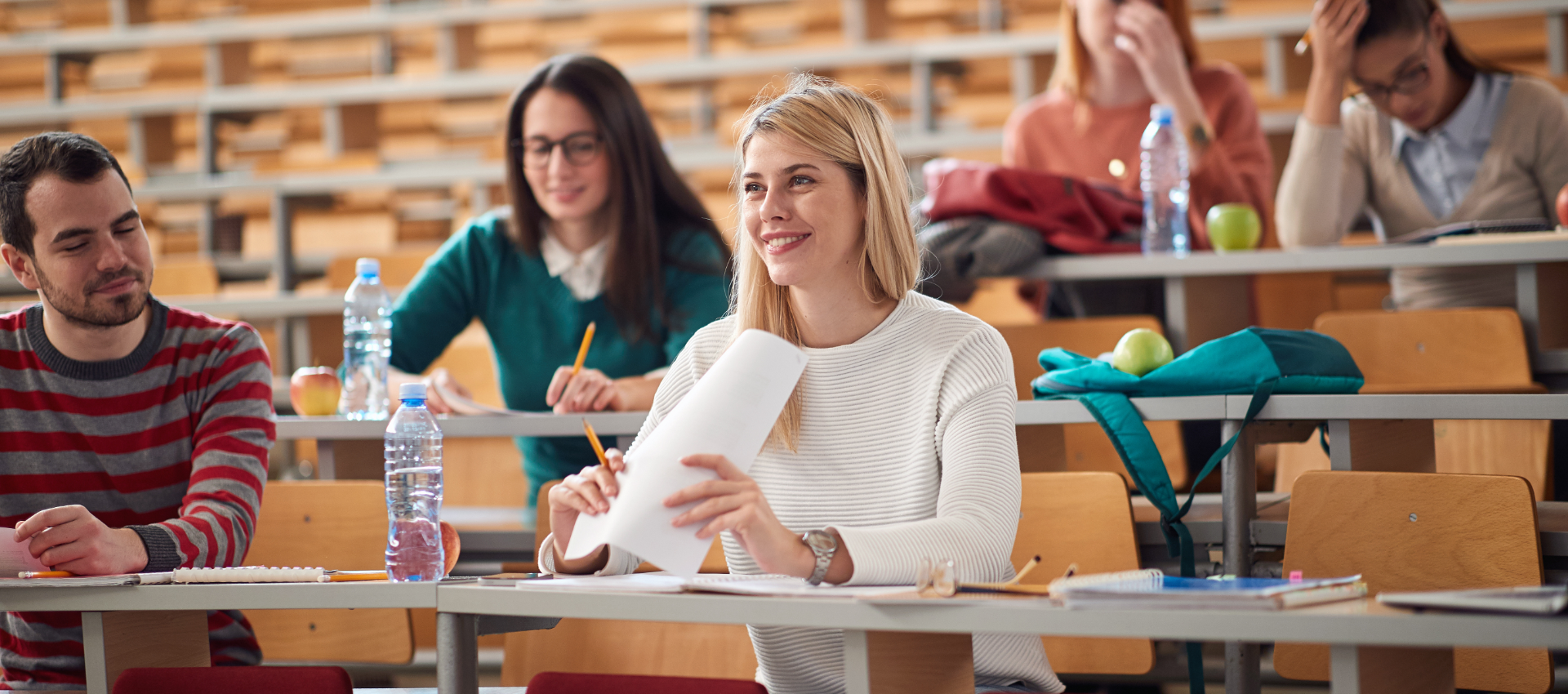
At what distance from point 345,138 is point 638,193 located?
2.84 metres

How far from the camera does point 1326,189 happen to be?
247 centimetres

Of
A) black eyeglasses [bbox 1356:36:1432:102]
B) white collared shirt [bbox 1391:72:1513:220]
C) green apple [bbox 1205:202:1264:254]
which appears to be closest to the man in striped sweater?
green apple [bbox 1205:202:1264:254]

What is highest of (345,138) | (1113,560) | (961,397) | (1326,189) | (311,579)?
(345,138)

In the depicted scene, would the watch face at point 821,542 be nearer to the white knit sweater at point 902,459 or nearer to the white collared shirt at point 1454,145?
the white knit sweater at point 902,459

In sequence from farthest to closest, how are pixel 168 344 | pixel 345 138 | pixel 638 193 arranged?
pixel 345 138 < pixel 638 193 < pixel 168 344

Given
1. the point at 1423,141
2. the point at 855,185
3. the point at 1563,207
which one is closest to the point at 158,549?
the point at 855,185

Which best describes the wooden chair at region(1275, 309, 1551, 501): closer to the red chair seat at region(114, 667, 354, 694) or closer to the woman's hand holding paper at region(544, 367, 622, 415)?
the woman's hand holding paper at region(544, 367, 622, 415)

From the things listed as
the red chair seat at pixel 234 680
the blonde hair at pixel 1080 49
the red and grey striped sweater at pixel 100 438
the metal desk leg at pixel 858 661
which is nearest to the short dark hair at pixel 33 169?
the red and grey striped sweater at pixel 100 438

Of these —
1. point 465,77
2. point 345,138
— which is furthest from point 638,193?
point 345,138

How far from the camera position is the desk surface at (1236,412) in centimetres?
162

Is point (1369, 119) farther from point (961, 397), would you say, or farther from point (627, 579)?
point (627, 579)

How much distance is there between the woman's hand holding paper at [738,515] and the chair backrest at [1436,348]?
118 cm

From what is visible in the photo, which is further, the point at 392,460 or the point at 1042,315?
the point at 1042,315

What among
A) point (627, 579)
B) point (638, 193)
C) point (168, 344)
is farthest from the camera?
point (638, 193)
